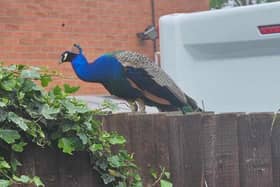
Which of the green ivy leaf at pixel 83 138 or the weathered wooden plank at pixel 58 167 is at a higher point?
the green ivy leaf at pixel 83 138

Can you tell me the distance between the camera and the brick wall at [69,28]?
391 inches

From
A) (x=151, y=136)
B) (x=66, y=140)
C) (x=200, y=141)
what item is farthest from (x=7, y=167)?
(x=200, y=141)

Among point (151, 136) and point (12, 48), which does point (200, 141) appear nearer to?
point (151, 136)

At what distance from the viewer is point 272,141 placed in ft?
12.1

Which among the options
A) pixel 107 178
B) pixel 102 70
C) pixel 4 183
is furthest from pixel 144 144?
pixel 102 70

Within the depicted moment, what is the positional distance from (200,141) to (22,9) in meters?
6.87

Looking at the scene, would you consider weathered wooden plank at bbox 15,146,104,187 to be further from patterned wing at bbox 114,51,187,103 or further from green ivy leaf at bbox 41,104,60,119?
patterned wing at bbox 114,51,187,103

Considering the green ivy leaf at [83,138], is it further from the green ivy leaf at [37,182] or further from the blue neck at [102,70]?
the blue neck at [102,70]

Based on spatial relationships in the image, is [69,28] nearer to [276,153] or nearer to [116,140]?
[276,153]

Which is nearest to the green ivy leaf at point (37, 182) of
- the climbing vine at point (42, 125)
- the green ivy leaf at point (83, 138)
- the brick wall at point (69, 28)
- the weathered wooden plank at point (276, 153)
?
the climbing vine at point (42, 125)

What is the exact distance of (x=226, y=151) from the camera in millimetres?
3604

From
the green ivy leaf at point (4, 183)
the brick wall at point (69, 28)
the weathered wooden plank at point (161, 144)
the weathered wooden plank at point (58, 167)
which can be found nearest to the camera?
the green ivy leaf at point (4, 183)

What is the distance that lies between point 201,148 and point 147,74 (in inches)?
59.0

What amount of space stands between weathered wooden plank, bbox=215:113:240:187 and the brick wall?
571cm
